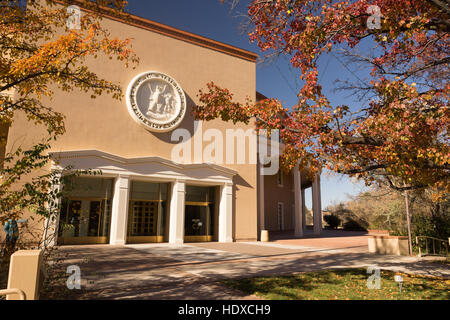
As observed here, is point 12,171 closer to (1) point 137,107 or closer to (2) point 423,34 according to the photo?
(2) point 423,34

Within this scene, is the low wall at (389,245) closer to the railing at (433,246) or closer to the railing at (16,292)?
the railing at (433,246)

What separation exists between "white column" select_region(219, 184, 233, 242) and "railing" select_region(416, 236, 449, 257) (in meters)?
10.7

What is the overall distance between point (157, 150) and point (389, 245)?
1359 centimetres

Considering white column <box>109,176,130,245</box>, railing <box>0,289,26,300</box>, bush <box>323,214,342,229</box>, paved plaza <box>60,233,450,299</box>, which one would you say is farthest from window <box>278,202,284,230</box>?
railing <box>0,289,26,300</box>

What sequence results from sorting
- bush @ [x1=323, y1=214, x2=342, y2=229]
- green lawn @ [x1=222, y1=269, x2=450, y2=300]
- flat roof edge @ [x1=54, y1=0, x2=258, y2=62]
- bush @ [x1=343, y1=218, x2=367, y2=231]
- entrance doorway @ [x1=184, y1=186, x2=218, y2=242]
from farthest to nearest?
bush @ [x1=323, y1=214, x2=342, y2=229] < bush @ [x1=343, y1=218, x2=367, y2=231] < entrance doorway @ [x1=184, y1=186, x2=218, y2=242] < flat roof edge @ [x1=54, y1=0, x2=258, y2=62] < green lawn @ [x1=222, y1=269, x2=450, y2=300]

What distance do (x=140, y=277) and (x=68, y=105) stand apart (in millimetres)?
12268

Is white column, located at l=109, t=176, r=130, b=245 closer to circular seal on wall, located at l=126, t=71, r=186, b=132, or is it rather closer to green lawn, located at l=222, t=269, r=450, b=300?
circular seal on wall, located at l=126, t=71, r=186, b=132

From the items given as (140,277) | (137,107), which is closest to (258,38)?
(140,277)

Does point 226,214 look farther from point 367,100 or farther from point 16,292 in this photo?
point 16,292

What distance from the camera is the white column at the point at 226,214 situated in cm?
2036

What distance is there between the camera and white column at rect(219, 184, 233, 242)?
20359 mm

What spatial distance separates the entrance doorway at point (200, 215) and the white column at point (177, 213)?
0.95 metres

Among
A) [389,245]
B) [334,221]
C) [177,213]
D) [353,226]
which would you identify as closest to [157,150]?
[177,213]
